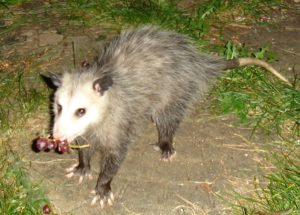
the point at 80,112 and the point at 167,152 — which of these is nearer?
the point at 80,112

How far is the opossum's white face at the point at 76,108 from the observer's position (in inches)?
93.1

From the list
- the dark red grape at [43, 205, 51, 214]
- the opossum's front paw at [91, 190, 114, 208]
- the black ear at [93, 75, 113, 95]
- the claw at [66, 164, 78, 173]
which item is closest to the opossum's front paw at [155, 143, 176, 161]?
the opossum's front paw at [91, 190, 114, 208]

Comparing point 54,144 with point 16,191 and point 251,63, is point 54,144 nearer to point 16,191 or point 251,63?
point 16,191

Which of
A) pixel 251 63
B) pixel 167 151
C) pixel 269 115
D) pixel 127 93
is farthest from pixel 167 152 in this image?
pixel 251 63

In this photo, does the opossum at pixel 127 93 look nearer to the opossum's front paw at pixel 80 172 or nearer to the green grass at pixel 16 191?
the opossum's front paw at pixel 80 172

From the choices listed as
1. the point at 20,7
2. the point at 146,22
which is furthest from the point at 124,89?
the point at 20,7

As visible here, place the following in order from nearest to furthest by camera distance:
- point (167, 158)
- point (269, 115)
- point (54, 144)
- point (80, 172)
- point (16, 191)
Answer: point (54, 144)
point (16, 191)
point (80, 172)
point (167, 158)
point (269, 115)

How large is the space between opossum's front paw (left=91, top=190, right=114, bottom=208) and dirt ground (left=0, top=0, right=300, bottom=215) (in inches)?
1.3

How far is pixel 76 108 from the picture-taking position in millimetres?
2400

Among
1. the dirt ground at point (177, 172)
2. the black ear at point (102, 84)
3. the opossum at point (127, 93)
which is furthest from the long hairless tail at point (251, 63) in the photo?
the black ear at point (102, 84)

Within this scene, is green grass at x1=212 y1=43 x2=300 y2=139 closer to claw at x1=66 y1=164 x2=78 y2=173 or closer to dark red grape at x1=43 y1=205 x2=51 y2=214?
claw at x1=66 y1=164 x2=78 y2=173

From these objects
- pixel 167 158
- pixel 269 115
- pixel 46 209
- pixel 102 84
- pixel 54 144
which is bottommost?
pixel 46 209

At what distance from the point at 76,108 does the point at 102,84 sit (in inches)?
7.6

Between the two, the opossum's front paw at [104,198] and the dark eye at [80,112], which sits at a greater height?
the dark eye at [80,112]
